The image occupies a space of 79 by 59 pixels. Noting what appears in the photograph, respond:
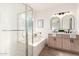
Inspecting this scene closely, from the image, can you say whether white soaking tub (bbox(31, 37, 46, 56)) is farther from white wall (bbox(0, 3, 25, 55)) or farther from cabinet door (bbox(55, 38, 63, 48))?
white wall (bbox(0, 3, 25, 55))

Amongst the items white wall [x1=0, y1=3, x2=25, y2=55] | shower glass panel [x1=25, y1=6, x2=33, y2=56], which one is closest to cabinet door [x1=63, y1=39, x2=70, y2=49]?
shower glass panel [x1=25, y1=6, x2=33, y2=56]

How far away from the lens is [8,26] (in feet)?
5.63

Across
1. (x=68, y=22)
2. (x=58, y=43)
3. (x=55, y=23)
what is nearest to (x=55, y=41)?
(x=58, y=43)

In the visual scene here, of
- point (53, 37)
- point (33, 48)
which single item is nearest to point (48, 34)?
point (53, 37)

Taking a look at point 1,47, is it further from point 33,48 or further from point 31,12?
point 31,12

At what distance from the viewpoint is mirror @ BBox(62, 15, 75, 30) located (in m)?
1.93

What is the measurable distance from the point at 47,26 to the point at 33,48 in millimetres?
573

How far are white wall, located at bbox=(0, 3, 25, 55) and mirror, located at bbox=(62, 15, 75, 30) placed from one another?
897 mm

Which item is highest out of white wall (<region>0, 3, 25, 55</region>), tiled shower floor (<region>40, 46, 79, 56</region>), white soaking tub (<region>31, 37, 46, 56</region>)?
white wall (<region>0, 3, 25, 55</region>)

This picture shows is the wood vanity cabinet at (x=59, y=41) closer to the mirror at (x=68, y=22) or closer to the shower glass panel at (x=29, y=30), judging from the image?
the mirror at (x=68, y=22)

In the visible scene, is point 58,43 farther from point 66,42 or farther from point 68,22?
point 68,22

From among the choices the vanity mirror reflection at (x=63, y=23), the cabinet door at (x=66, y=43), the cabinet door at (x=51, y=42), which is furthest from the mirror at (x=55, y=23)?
the cabinet door at (x=66, y=43)

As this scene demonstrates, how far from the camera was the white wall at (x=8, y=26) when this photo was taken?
169cm

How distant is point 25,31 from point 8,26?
38cm
